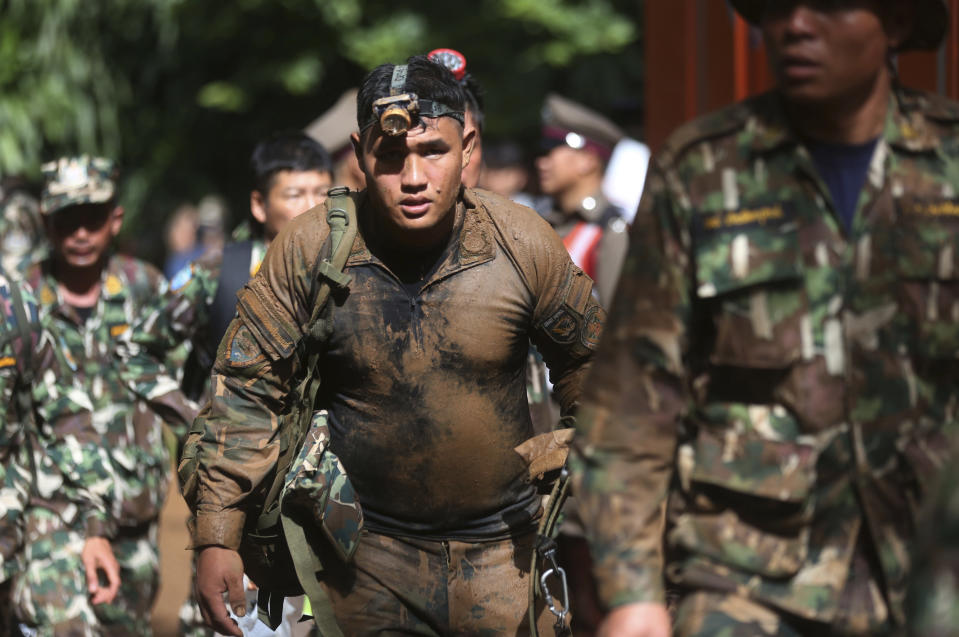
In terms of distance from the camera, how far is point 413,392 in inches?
180

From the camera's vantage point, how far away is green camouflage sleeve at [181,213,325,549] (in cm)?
445

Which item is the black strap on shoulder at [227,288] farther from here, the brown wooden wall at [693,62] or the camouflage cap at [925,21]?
the brown wooden wall at [693,62]

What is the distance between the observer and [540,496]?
15.9ft

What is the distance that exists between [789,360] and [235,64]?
17.4 meters

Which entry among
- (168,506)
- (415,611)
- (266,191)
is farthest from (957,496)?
(168,506)

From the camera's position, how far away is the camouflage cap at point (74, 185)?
7.43 meters

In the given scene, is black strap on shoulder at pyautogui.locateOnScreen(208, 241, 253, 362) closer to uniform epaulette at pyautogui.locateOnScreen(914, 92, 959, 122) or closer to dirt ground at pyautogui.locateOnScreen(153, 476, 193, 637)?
dirt ground at pyautogui.locateOnScreen(153, 476, 193, 637)

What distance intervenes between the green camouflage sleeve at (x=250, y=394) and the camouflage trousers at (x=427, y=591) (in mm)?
345

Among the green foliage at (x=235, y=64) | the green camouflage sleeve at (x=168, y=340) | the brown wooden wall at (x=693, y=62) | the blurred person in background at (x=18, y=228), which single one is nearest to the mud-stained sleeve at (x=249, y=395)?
the green camouflage sleeve at (x=168, y=340)

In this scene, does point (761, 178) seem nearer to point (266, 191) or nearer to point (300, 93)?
point (266, 191)

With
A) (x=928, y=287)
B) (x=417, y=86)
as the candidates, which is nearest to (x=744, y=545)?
(x=928, y=287)

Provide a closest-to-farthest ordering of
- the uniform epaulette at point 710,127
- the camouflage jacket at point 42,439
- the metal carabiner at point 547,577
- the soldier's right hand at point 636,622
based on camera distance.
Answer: the soldier's right hand at point 636,622 → the uniform epaulette at point 710,127 → the metal carabiner at point 547,577 → the camouflage jacket at point 42,439

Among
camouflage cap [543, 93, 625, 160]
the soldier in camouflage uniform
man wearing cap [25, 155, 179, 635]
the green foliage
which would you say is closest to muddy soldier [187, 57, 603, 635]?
the soldier in camouflage uniform

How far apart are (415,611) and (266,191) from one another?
9.11 ft
